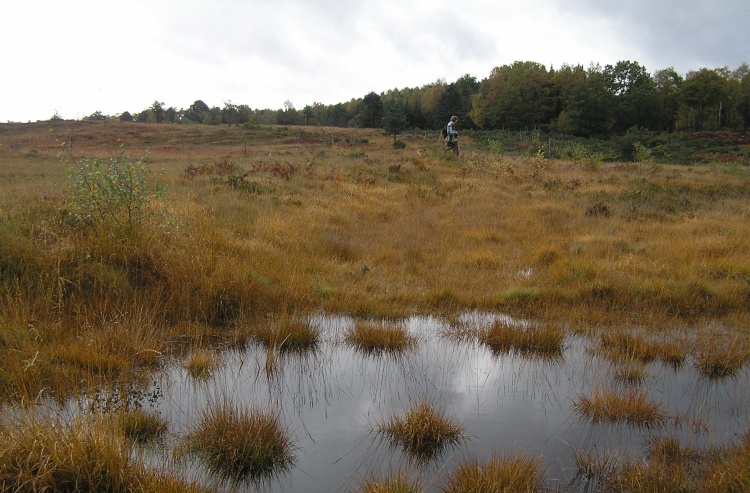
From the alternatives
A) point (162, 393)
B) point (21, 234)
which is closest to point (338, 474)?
point (162, 393)

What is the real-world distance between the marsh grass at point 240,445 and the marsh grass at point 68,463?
1.36 ft

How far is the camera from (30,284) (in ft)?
17.4

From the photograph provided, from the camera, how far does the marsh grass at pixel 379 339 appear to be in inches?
205

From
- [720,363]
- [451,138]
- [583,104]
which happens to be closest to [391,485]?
[720,363]

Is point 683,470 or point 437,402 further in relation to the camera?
point 437,402

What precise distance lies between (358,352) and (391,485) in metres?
2.31

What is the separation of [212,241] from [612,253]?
21.4ft

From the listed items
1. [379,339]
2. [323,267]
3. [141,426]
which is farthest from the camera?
[323,267]

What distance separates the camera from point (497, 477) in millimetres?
2943

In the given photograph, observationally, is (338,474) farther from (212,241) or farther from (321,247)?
(321,247)

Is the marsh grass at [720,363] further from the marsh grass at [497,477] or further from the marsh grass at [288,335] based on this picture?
the marsh grass at [288,335]

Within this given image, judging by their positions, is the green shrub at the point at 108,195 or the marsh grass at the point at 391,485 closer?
the marsh grass at the point at 391,485

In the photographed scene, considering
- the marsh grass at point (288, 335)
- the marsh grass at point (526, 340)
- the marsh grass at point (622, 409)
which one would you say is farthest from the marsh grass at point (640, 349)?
the marsh grass at point (288, 335)

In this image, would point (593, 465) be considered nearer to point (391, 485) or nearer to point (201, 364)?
point (391, 485)
